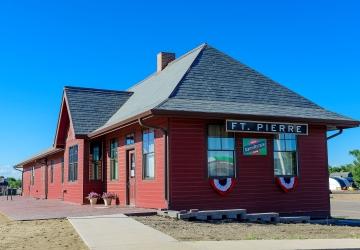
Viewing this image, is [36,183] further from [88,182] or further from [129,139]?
[129,139]

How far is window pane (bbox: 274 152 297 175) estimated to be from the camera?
17.5 m

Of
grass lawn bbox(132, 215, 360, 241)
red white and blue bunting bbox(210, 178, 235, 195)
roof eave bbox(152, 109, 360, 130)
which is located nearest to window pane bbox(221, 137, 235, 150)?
roof eave bbox(152, 109, 360, 130)

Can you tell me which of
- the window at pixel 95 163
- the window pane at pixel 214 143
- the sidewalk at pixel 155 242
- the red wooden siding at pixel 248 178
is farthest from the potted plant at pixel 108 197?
the sidewalk at pixel 155 242

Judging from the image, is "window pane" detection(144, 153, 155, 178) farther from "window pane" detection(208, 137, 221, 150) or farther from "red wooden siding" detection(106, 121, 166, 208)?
"window pane" detection(208, 137, 221, 150)

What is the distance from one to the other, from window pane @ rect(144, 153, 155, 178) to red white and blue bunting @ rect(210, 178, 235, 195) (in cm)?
214

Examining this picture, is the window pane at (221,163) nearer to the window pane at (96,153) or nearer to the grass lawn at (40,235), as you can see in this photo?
the grass lawn at (40,235)

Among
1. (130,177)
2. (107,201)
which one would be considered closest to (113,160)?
(107,201)

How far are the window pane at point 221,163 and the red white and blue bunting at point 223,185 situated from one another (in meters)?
0.19

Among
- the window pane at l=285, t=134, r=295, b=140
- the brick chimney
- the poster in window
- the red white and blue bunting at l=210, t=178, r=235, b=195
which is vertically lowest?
the red white and blue bunting at l=210, t=178, r=235, b=195

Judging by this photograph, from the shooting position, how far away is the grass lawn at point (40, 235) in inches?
404

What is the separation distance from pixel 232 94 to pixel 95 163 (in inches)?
297

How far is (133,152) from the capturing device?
18922mm

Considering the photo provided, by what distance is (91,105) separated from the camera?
23328 millimetres

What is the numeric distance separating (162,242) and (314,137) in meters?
9.76
